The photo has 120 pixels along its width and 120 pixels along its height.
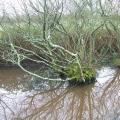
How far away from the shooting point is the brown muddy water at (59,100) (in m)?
10.9

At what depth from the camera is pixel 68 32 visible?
Answer: 14602mm

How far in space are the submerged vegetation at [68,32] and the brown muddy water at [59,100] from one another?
59 centimetres

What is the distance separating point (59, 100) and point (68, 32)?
3.23 m

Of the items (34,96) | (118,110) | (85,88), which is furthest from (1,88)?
(118,110)

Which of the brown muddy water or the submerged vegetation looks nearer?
the brown muddy water

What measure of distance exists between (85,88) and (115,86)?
132 centimetres

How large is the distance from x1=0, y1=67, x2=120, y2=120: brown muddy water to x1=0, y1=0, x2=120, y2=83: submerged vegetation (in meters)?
0.59

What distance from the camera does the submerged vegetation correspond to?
13078mm

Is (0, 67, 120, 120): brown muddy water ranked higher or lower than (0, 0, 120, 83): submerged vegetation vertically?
lower

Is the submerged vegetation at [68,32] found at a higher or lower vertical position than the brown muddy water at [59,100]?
higher

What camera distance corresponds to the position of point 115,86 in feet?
46.3

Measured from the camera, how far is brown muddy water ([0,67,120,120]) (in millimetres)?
10945

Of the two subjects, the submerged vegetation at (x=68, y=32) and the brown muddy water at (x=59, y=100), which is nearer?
the brown muddy water at (x=59, y=100)

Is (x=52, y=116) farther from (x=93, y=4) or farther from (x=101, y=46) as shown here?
(x=101, y=46)
